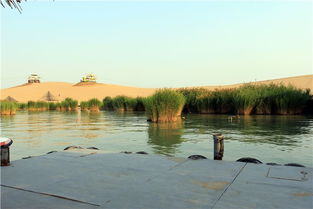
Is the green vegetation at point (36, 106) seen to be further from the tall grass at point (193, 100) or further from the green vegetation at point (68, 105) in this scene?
the tall grass at point (193, 100)

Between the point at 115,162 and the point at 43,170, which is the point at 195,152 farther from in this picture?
the point at 43,170

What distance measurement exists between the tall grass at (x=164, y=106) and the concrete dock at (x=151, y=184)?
9537mm

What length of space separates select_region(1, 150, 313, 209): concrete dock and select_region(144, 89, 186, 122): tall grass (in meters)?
9.54

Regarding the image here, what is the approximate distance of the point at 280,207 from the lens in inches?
104

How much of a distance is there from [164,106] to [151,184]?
11191mm

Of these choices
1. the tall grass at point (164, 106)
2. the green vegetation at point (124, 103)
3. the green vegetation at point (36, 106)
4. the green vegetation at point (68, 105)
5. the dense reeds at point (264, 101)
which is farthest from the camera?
the green vegetation at point (36, 106)

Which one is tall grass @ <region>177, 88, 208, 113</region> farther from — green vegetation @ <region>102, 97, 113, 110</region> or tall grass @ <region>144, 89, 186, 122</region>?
green vegetation @ <region>102, 97, 113, 110</region>

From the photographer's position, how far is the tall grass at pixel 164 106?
14375 mm

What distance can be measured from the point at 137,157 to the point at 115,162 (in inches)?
19.6

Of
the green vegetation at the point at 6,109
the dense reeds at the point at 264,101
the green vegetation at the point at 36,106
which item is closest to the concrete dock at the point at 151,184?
the dense reeds at the point at 264,101

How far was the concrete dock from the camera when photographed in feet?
9.12

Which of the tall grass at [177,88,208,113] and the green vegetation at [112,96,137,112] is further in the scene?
the green vegetation at [112,96,137,112]

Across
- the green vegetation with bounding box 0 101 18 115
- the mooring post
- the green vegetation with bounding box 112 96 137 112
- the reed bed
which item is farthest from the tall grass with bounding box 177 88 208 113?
the mooring post

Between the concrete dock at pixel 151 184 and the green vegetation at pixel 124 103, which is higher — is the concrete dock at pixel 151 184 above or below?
below
